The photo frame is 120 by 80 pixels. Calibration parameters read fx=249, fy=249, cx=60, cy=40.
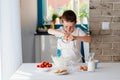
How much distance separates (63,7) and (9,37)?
86.4 inches

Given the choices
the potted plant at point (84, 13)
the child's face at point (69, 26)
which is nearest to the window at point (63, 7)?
the potted plant at point (84, 13)

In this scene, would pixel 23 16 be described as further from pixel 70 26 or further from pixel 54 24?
pixel 54 24

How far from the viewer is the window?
4.41 m

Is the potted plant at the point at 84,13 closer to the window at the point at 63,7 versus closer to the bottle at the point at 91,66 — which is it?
the window at the point at 63,7

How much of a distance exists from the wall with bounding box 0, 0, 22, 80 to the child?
0.43 meters

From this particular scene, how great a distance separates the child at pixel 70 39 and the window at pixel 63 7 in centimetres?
199

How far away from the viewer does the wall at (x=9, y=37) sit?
2.25 meters

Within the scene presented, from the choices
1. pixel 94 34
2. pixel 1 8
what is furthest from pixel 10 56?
pixel 94 34

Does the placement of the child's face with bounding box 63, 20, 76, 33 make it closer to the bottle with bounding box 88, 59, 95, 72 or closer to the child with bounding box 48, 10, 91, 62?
the child with bounding box 48, 10, 91, 62

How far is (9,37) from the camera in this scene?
2.43m

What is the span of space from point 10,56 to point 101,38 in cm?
148

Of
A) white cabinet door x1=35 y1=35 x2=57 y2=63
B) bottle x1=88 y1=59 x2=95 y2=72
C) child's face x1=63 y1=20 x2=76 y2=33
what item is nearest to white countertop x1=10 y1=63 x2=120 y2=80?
bottle x1=88 y1=59 x2=95 y2=72

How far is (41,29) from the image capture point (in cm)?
425

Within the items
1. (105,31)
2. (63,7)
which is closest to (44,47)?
(63,7)
